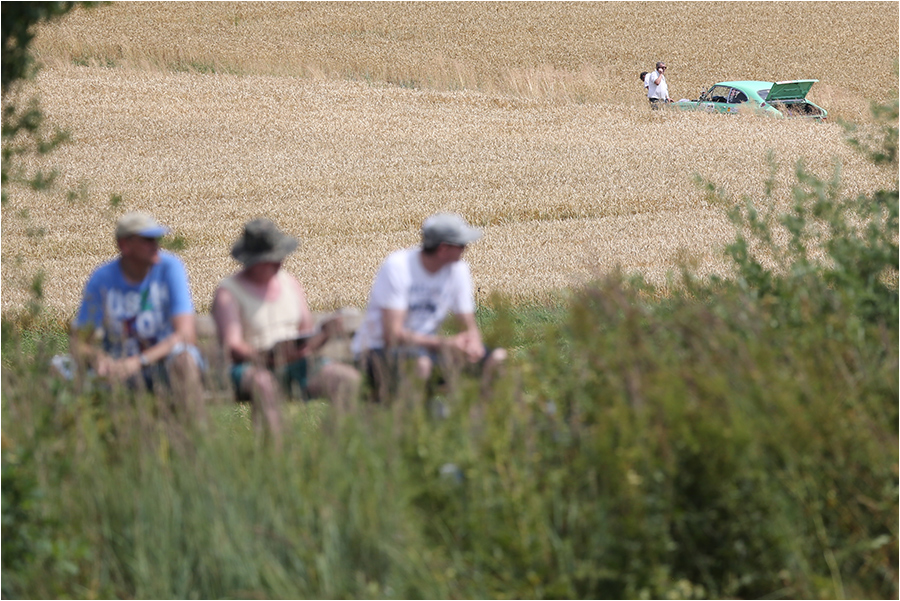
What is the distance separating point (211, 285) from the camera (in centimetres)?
1041

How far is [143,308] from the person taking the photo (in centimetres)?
508

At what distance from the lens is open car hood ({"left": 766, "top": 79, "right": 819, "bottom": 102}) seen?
23172 mm

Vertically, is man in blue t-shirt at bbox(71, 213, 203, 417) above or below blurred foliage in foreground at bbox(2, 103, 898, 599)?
above

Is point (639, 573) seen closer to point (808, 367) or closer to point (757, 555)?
point (757, 555)

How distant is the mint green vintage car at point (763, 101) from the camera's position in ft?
74.2

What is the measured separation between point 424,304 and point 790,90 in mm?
20702

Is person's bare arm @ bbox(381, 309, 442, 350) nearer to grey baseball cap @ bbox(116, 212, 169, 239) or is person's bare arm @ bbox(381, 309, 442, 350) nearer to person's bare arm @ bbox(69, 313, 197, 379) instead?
person's bare arm @ bbox(69, 313, 197, 379)

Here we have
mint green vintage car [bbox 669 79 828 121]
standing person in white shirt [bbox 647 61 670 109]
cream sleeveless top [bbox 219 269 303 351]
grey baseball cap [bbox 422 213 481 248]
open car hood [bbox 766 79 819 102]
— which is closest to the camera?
grey baseball cap [bbox 422 213 481 248]

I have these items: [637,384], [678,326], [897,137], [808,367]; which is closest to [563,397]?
[637,384]

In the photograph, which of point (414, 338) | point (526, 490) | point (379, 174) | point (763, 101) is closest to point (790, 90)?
point (763, 101)

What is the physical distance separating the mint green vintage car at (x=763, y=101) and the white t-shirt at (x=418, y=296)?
1848 cm

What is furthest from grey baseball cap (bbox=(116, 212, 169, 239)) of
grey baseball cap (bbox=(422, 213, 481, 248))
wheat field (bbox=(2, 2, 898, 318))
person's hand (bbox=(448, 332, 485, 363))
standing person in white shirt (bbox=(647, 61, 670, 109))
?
Answer: standing person in white shirt (bbox=(647, 61, 670, 109))

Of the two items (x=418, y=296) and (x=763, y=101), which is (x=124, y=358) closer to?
(x=418, y=296)

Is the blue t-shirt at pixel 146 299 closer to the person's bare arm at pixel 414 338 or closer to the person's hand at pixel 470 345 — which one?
the person's bare arm at pixel 414 338
